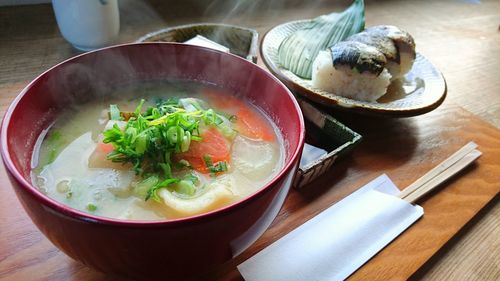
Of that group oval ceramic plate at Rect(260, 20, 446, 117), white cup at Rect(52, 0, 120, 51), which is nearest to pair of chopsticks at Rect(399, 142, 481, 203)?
oval ceramic plate at Rect(260, 20, 446, 117)

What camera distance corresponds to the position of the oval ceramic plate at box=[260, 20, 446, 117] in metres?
1.32

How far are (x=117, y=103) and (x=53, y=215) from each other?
55cm

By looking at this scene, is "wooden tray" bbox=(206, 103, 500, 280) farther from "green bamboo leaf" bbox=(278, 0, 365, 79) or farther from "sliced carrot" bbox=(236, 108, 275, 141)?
"green bamboo leaf" bbox=(278, 0, 365, 79)

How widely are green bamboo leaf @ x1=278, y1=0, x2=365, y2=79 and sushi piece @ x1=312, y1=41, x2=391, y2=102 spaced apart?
0.15 m

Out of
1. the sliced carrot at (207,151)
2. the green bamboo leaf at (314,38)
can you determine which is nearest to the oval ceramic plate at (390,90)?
the green bamboo leaf at (314,38)

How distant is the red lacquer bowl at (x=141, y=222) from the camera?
0.61 m

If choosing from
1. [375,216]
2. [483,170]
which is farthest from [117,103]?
[483,170]

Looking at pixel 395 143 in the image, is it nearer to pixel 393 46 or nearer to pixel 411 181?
pixel 411 181

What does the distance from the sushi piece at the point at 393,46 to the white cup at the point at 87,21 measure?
91 cm

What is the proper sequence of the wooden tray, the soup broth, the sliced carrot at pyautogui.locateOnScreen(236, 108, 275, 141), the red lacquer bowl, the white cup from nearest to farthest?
1. the red lacquer bowl
2. the soup broth
3. the wooden tray
4. the sliced carrot at pyautogui.locateOnScreen(236, 108, 275, 141)
5. the white cup

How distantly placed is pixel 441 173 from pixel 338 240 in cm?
46

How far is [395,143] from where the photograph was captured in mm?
1321

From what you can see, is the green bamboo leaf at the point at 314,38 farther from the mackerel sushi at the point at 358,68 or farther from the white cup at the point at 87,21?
the white cup at the point at 87,21

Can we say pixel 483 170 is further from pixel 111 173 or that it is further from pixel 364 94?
pixel 111 173
